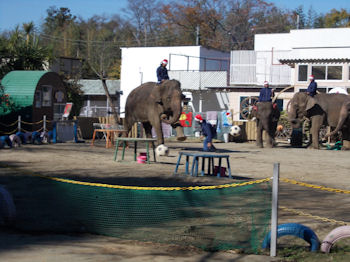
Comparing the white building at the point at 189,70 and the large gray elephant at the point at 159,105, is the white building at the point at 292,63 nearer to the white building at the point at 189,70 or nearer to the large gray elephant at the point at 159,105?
the white building at the point at 189,70

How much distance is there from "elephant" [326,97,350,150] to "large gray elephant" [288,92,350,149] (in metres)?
0.06

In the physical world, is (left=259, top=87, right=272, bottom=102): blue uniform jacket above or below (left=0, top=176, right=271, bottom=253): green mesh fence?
above

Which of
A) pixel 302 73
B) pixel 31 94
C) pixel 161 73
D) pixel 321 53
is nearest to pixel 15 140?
pixel 161 73

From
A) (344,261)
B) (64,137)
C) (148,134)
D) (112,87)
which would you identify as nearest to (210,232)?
(344,261)

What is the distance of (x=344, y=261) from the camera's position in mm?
7379

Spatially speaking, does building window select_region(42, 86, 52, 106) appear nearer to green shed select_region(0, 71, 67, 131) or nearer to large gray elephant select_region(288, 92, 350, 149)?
green shed select_region(0, 71, 67, 131)

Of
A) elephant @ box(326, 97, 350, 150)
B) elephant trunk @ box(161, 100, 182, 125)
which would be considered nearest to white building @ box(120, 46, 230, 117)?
elephant @ box(326, 97, 350, 150)

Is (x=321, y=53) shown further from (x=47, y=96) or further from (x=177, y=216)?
(x=177, y=216)

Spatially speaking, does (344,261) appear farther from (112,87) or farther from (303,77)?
(112,87)

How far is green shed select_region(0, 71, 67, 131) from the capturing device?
101 feet

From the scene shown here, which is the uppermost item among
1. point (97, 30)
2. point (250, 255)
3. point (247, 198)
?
point (97, 30)

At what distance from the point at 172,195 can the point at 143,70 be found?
45897 millimetres

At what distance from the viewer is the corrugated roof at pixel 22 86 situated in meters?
30.9

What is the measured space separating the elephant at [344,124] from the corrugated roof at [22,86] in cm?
1484
